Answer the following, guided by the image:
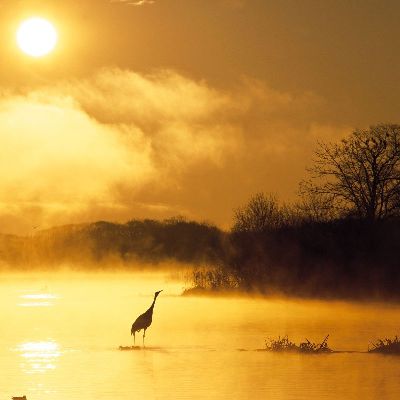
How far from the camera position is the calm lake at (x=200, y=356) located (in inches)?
571

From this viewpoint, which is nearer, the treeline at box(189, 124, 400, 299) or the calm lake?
the calm lake

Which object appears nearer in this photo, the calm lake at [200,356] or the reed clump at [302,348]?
the calm lake at [200,356]

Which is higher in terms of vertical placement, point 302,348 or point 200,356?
point 302,348

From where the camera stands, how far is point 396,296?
36.3 m

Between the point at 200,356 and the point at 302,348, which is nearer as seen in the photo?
the point at 200,356

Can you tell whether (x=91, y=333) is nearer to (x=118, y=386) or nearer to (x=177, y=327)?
(x=177, y=327)

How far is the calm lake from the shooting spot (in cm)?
1449

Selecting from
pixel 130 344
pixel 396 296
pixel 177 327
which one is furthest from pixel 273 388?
pixel 396 296

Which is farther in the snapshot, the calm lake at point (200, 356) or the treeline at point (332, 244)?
the treeline at point (332, 244)

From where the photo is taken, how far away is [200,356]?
754 inches

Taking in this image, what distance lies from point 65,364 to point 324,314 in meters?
14.8

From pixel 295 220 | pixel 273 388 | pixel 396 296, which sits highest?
pixel 295 220

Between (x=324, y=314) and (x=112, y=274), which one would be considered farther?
(x=112, y=274)

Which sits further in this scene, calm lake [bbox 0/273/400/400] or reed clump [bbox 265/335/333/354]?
reed clump [bbox 265/335/333/354]
